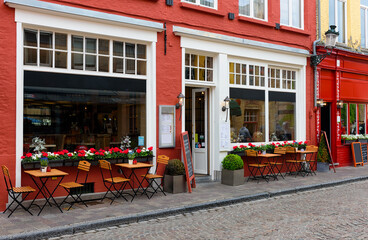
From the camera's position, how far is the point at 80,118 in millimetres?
8578

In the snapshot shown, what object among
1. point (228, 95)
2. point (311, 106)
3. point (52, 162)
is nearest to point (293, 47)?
point (311, 106)

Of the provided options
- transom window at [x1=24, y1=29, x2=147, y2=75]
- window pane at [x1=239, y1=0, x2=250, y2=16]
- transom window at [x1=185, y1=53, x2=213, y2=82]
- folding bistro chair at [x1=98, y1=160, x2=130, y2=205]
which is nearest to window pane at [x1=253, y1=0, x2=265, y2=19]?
window pane at [x1=239, y1=0, x2=250, y2=16]

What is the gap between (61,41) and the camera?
832 cm

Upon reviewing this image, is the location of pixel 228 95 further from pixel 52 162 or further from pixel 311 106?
Result: pixel 52 162

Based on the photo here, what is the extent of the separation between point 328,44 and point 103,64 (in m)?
7.50

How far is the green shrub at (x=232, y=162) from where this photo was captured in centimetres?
1030

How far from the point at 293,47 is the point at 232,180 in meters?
5.34

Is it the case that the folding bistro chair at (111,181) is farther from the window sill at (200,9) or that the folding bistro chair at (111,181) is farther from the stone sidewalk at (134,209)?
the window sill at (200,9)

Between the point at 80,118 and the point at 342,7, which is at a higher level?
the point at 342,7

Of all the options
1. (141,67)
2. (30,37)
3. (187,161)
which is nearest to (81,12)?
(30,37)

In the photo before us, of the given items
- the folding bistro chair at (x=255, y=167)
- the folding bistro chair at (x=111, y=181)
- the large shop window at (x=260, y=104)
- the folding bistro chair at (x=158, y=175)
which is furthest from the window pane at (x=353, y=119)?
the folding bistro chair at (x=111, y=181)

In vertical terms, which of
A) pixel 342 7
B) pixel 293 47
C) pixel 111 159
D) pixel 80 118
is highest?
pixel 342 7

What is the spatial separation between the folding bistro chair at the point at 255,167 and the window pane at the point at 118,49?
4.67m

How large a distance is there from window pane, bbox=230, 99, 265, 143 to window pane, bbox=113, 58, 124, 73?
12.0 feet
